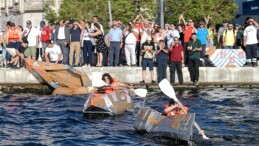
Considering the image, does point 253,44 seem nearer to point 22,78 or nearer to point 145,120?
point 22,78

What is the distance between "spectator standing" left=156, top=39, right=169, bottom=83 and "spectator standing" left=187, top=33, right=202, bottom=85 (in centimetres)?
102

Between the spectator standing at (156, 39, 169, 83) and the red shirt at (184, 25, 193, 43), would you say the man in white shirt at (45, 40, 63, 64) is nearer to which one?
the spectator standing at (156, 39, 169, 83)

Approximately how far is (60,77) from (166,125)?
1432 cm

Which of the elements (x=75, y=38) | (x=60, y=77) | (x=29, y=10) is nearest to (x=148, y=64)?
(x=75, y=38)

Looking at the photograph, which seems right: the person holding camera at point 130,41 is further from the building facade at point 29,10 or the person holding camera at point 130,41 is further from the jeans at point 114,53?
the building facade at point 29,10

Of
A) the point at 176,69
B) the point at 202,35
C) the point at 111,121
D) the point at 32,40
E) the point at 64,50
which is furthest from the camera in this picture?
the point at 32,40

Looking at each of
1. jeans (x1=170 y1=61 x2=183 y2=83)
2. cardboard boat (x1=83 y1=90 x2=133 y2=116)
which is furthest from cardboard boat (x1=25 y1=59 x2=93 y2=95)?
cardboard boat (x1=83 y1=90 x2=133 y2=116)

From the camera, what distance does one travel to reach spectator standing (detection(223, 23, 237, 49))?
3516cm

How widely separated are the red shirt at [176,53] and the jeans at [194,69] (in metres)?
0.59

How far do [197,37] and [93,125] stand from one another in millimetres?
11271

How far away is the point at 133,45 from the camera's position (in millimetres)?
34281

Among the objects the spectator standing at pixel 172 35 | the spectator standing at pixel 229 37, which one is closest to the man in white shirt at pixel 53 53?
the spectator standing at pixel 172 35

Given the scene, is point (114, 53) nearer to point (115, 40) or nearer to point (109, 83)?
point (115, 40)

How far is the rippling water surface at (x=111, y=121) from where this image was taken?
845 inches
